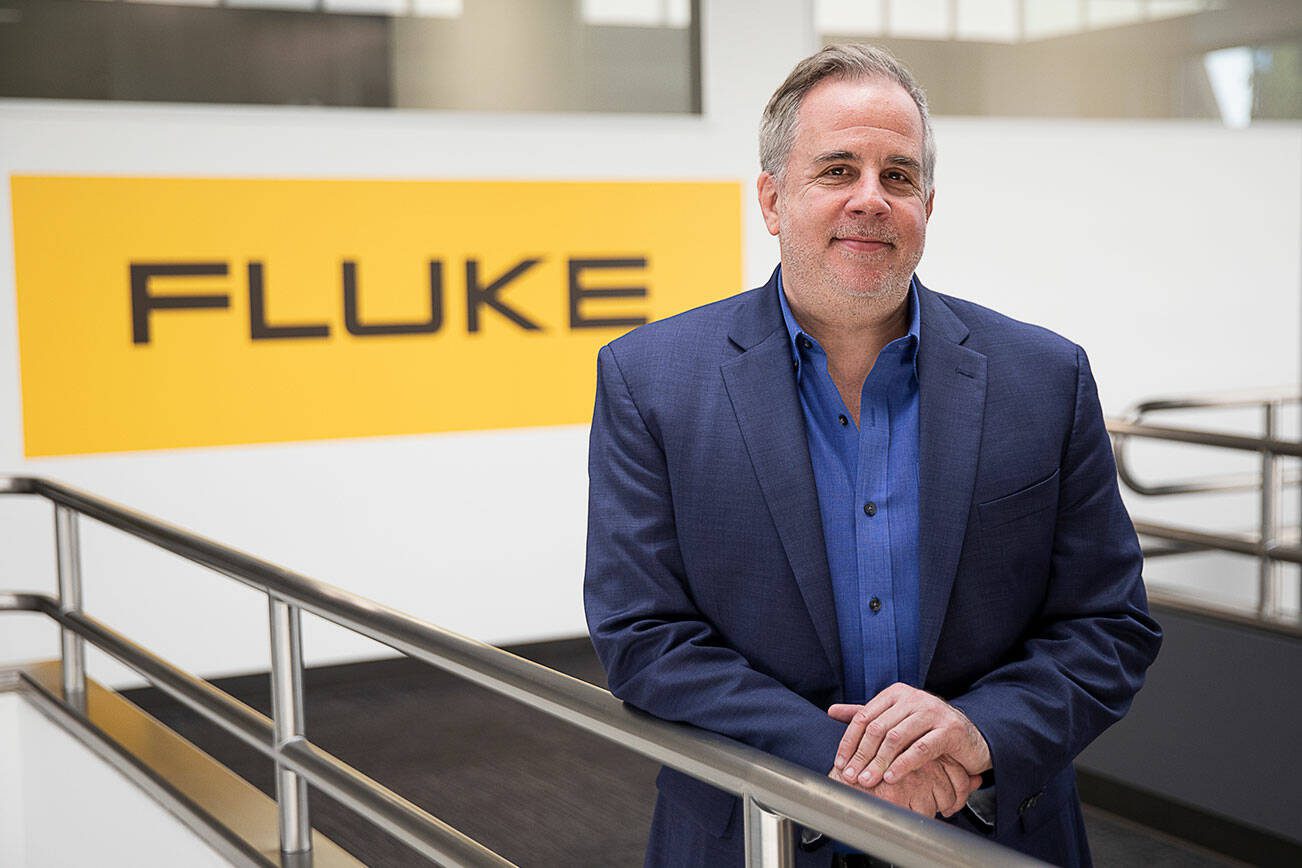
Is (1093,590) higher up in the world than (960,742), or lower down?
higher up

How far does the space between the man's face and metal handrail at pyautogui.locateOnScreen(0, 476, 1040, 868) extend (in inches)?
19.7

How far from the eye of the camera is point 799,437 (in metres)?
1.56

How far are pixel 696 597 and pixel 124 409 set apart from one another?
3929 mm

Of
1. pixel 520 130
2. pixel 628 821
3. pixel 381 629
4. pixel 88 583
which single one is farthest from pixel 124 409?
pixel 381 629

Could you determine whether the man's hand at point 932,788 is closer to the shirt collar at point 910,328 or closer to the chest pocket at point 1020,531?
the chest pocket at point 1020,531

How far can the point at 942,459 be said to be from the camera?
5.13ft

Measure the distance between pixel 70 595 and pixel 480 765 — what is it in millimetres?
1388

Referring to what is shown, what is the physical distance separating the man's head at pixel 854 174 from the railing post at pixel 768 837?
54 centimetres

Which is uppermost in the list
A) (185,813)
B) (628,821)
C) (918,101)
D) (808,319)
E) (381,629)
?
(918,101)

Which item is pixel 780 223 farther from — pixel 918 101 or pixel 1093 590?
pixel 1093 590

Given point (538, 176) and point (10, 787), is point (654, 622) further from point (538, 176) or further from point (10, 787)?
point (538, 176)

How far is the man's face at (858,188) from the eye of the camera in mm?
1536

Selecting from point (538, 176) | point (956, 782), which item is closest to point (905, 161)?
point (956, 782)

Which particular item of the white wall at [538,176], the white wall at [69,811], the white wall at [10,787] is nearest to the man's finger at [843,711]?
the white wall at [69,811]
